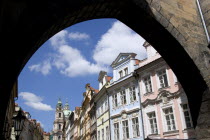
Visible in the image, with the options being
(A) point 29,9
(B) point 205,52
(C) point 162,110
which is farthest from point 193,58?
(C) point 162,110

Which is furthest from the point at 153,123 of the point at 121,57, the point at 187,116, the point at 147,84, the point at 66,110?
the point at 66,110

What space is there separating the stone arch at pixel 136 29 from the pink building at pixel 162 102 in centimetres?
876

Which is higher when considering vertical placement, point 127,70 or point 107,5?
point 127,70

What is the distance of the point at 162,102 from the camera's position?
1412cm

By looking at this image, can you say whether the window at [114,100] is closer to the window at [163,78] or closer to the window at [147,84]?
the window at [147,84]

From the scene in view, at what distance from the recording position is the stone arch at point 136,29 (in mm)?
3076

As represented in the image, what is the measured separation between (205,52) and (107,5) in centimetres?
225

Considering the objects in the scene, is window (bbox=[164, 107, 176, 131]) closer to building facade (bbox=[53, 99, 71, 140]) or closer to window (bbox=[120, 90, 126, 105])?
window (bbox=[120, 90, 126, 105])

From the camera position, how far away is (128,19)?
4.61m

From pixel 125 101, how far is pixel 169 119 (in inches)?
181

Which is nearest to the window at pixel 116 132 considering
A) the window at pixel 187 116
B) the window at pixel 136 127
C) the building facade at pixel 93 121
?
the window at pixel 136 127

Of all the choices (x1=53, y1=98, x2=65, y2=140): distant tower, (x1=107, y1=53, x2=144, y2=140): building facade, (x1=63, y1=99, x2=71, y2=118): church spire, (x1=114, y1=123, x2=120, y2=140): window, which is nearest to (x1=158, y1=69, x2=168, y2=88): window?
(x1=107, y1=53, x2=144, y2=140): building facade

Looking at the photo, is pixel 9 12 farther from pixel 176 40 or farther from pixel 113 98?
pixel 113 98

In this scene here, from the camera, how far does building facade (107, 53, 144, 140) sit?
1602cm
